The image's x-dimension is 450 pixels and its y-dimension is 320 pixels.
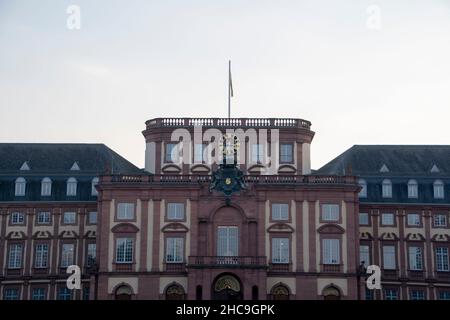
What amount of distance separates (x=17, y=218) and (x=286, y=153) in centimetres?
2884

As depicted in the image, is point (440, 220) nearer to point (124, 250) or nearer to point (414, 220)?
point (414, 220)

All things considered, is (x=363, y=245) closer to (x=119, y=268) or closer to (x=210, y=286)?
(x=210, y=286)

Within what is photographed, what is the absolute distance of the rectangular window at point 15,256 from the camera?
79.6m

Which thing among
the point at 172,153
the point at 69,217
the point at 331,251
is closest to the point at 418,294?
the point at 331,251

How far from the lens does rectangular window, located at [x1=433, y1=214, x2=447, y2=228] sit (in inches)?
3162

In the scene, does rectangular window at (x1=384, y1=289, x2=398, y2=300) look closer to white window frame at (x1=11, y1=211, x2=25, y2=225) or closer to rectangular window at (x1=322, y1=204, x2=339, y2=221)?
rectangular window at (x1=322, y1=204, x2=339, y2=221)

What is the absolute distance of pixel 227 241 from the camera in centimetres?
7150

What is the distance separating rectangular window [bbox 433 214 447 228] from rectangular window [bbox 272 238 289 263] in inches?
728

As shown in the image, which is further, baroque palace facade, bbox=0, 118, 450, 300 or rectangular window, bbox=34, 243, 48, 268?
rectangular window, bbox=34, 243, 48, 268

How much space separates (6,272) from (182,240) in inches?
811

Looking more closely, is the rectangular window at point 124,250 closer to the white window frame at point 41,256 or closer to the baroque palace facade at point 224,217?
the baroque palace facade at point 224,217

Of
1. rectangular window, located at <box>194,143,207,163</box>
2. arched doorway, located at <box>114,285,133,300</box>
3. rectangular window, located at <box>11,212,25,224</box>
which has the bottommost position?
arched doorway, located at <box>114,285,133,300</box>

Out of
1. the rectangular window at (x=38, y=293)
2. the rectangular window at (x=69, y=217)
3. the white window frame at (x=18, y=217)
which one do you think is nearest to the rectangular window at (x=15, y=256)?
the white window frame at (x=18, y=217)

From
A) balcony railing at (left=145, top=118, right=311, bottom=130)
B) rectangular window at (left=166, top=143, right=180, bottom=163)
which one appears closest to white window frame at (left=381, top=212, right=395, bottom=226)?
balcony railing at (left=145, top=118, right=311, bottom=130)
